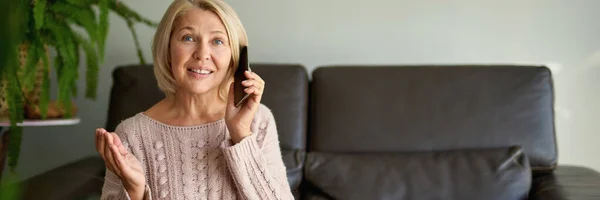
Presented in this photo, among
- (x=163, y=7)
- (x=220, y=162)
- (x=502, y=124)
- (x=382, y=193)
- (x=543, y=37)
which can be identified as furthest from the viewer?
(x=163, y=7)

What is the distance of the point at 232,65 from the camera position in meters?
1.15

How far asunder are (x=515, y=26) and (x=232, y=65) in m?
1.14

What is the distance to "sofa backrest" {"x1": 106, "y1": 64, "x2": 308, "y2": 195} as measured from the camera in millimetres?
1655

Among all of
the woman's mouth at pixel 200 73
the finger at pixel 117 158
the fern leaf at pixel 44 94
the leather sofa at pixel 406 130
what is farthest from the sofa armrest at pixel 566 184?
the fern leaf at pixel 44 94

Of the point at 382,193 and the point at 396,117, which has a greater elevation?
the point at 396,117

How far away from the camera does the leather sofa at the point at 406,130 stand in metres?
1.49

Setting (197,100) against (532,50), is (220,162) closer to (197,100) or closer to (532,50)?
(197,100)

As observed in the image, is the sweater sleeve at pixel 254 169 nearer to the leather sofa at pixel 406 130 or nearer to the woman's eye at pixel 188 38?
the woman's eye at pixel 188 38

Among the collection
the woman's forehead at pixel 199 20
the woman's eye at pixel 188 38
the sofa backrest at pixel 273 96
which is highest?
the woman's forehead at pixel 199 20

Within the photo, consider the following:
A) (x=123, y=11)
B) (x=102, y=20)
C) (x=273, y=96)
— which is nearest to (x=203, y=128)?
(x=273, y=96)

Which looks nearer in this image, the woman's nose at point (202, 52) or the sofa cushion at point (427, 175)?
the woman's nose at point (202, 52)

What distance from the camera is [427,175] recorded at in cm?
150

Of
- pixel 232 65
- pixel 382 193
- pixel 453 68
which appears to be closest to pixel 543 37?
pixel 453 68

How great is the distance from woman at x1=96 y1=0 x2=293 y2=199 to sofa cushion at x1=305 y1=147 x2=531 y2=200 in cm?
36
